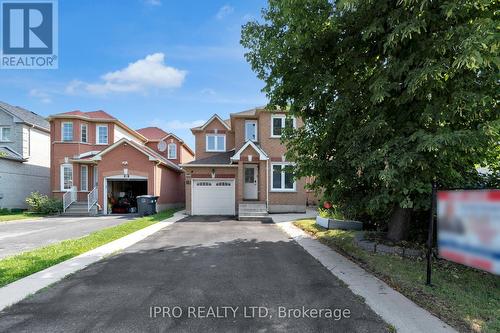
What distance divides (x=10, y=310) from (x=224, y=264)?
3.94 metres

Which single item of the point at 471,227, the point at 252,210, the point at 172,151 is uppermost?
the point at 172,151

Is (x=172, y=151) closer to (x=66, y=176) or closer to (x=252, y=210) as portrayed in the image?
(x=66, y=176)

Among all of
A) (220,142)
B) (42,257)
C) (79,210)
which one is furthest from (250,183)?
(42,257)

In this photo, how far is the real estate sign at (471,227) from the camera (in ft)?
12.7

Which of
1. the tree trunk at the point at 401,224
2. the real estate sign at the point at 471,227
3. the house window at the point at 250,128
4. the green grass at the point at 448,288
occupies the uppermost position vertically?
the house window at the point at 250,128

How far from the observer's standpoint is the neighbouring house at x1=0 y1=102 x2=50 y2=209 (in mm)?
23906

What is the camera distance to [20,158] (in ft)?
81.1

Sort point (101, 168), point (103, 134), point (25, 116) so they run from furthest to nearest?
point (25, 116)
point (103, 134)
point (101, 168)

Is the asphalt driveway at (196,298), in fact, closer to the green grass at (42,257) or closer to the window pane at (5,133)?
the green grass at (42,257)

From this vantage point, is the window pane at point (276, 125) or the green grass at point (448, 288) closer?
the green grass at point (448, 288)

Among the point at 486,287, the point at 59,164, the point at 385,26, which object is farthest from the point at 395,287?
the point at 59,164

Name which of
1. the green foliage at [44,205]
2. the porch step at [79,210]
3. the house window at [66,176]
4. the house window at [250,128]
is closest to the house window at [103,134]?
the house window at [66,176]

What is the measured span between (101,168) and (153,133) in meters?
13.1

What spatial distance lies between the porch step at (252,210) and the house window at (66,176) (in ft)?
45.9
